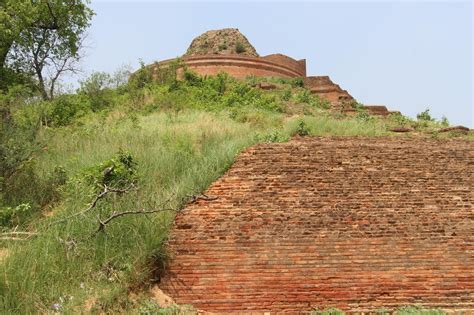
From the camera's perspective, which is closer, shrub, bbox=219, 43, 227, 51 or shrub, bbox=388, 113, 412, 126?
shrub, bbox=388, 113, 412, 126

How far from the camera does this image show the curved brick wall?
1672 centimetres

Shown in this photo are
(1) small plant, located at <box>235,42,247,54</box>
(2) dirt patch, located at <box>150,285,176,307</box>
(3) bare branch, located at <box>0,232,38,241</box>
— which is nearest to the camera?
(2) dirt patch, located at <box>150,285,176,307</box>

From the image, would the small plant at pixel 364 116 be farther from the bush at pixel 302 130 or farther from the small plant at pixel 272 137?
the small plant at pixel 272 137

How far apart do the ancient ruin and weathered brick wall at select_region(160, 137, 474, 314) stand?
23.3 ft

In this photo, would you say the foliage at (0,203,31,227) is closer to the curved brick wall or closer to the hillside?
the hillside

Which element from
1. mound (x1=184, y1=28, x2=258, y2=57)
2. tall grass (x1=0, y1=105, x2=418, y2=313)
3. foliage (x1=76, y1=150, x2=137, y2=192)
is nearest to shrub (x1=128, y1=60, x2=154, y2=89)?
mound (x1=184, y1=28, x2=258, y2=57)

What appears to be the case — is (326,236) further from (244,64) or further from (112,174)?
(244,64)

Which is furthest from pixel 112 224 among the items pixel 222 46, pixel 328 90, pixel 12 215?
pixel 222 46

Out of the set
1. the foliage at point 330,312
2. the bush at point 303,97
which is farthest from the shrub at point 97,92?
the foliage at point 330,312

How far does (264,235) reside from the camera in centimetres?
515

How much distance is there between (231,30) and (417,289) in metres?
16.7

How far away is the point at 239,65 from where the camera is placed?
17062 millimetres

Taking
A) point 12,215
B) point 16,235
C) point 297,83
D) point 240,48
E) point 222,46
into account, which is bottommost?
point 16,235

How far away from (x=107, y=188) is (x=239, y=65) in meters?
12.5
